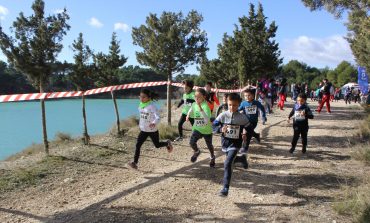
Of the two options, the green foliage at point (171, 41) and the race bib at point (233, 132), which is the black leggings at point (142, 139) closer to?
the race bib at point (233, 132)

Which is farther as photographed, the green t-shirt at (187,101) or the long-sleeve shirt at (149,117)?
the green t-shirt at (187,101)

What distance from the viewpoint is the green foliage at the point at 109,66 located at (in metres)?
14.6

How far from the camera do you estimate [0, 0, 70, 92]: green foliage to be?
421 inches

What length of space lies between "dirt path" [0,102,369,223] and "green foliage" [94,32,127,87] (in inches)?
200

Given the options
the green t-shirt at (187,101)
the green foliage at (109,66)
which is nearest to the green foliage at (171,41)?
the green foliage at (109,66)

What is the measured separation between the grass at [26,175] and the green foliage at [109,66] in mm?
5688

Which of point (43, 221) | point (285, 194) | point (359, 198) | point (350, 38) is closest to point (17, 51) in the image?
point (43, 221)

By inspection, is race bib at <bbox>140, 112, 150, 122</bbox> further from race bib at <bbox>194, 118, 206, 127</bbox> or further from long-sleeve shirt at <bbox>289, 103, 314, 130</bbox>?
long-sleeve shirt at <bbox>289, 103, 314, 130</bbox>

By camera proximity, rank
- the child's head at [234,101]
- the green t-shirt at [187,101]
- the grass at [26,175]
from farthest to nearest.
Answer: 1. the green t-shirt at [187,101]
2. the grass at [26,175]
3. the child's head at [234,101]

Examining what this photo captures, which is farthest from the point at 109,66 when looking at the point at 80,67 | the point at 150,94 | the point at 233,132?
the point at 233,132

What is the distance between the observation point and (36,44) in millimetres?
10836

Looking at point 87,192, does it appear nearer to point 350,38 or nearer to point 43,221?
point 43,221

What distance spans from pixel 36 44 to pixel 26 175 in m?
4.12

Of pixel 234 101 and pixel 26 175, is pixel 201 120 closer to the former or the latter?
pixel 234 101
